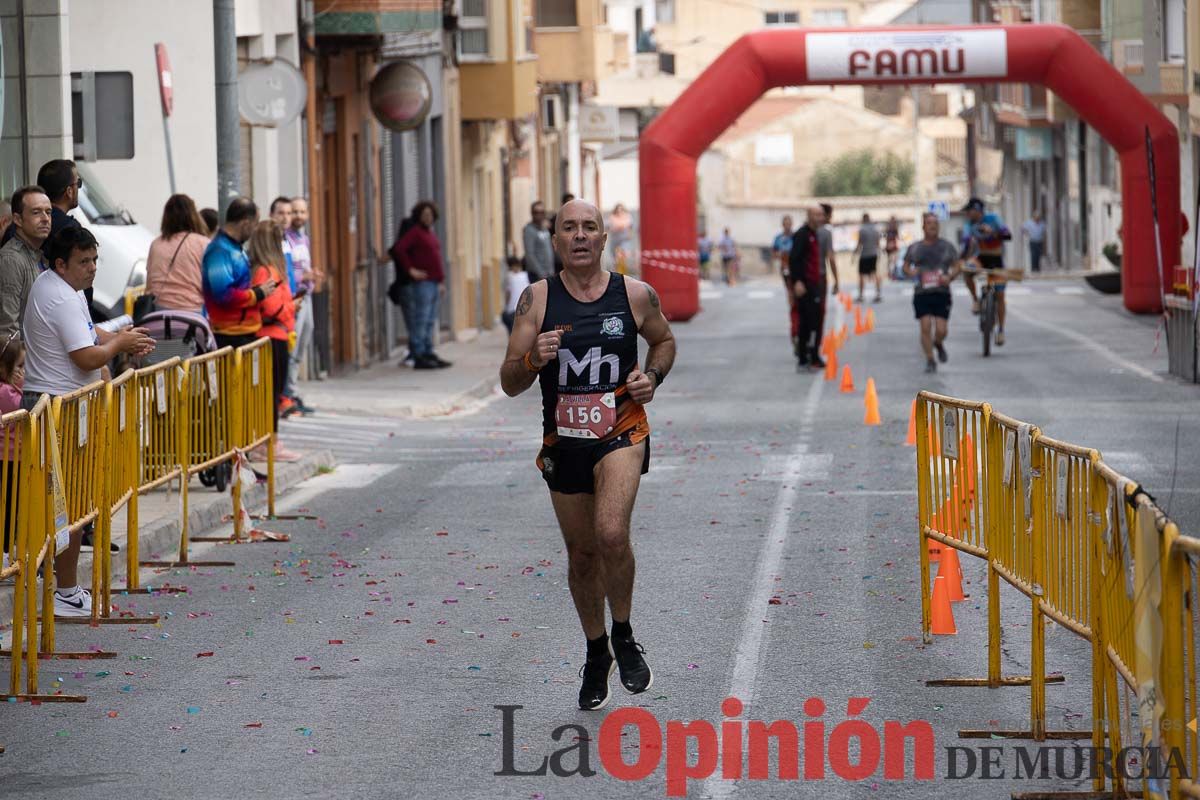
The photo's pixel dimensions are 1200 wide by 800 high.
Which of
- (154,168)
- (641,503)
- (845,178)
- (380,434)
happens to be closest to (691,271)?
(154,168)

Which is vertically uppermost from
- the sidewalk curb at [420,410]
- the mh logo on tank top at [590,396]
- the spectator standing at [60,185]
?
the spectator standing at [60,185]

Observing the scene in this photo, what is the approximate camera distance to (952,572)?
10055mm

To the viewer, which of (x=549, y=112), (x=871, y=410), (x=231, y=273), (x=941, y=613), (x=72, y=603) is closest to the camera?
(x=941, y=613)

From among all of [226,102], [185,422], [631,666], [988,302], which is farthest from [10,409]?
[988,302]

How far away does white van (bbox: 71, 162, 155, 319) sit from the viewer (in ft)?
50.6

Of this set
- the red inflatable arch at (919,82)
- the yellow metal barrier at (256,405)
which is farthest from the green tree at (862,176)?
the yellow metal barrier at (256,405)

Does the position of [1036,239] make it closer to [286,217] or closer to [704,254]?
[704,254]

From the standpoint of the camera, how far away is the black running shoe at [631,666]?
8.09m

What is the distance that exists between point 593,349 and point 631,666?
3.97 feet

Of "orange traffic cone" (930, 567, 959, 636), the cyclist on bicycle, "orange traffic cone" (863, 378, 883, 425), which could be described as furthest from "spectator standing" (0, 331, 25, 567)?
the cyclist on bicycle

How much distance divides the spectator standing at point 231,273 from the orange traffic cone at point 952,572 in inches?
237

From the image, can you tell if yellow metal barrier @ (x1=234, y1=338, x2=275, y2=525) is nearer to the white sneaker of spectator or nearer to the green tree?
the white sneaker of spectator

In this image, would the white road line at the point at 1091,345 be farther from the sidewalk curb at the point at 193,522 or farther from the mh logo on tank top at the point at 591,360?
the mh logo on tank top at the point at 591,360

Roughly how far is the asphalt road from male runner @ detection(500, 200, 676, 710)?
0.98 ft
